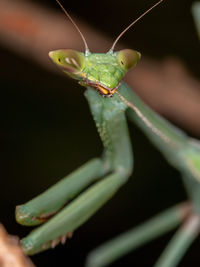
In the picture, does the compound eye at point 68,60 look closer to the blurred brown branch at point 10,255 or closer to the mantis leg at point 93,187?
the mantis leg at point 93,187

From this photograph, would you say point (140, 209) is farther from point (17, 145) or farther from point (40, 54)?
point (40, 54)

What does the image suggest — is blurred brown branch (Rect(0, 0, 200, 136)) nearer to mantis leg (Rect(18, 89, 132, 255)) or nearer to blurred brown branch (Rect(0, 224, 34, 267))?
mantis leg (Rect(18, 89, 132, 255))

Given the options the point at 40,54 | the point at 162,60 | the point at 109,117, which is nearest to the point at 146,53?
the point at 162,60

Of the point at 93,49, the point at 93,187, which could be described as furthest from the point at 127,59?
the point at 93,49

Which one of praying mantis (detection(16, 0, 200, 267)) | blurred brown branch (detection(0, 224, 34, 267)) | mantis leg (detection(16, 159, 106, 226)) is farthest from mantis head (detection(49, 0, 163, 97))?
blurred brown branch (detection(0, 224, 34, 267))

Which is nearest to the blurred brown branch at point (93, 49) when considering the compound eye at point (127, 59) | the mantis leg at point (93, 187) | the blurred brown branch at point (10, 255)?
the mantis leg at point (93, 187)

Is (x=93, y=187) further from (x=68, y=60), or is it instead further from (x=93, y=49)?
(x=93, y=49)
